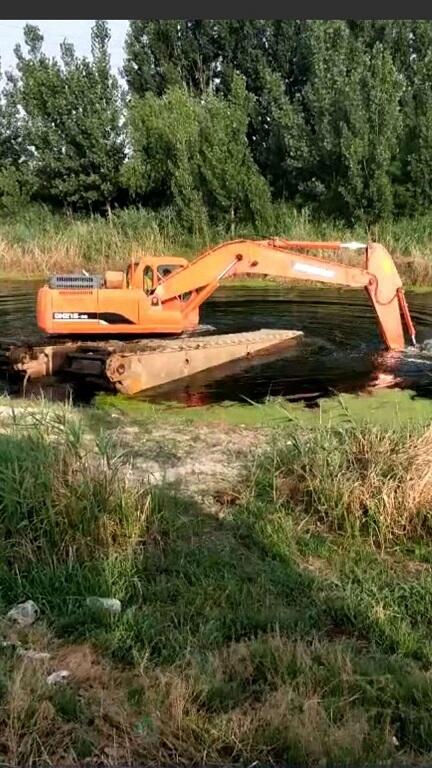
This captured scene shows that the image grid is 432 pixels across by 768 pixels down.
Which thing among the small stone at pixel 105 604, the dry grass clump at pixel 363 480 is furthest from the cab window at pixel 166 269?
the small stone at pixel 105 604

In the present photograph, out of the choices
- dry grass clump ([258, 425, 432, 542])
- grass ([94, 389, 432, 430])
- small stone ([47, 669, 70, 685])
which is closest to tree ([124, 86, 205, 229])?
grass ([94, 389, 432, 430])

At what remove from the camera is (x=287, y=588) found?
Result: 15.9ft

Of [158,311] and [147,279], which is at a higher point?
Answer: [147,279]

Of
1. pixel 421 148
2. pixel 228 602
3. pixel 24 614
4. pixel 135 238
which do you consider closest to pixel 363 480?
pixel 228 602

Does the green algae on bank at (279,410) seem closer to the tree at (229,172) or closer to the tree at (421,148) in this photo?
the tree at (229,172)

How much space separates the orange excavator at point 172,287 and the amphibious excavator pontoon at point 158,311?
12mm

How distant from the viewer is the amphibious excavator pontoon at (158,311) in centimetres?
1020

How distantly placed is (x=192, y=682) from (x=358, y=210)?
24.7 metres

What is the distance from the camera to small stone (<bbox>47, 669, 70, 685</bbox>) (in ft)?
12.6

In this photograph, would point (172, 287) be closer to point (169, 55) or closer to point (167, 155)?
point (167, 155)

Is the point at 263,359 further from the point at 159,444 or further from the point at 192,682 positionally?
the point at 192,682

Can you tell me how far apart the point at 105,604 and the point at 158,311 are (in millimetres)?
6545

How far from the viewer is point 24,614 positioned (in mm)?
4484

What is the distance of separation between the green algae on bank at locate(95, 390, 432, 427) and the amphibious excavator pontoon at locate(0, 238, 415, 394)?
0.83m
